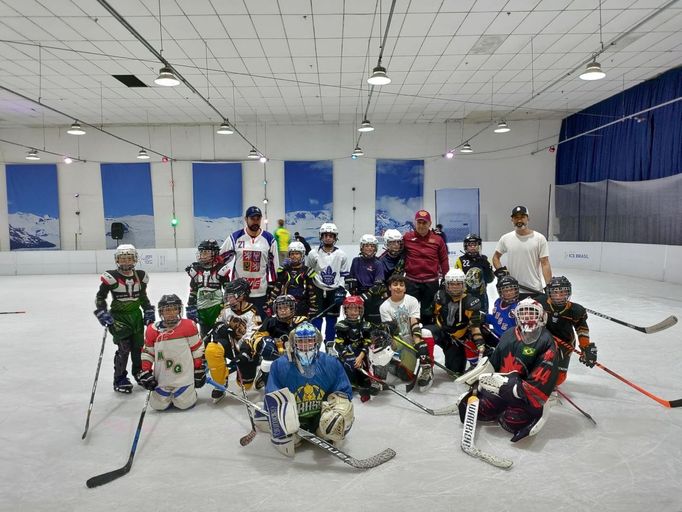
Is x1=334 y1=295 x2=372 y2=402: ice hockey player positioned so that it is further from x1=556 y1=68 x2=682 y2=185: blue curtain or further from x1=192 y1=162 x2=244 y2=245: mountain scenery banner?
x1=192 y1=162 x2=244 y2=245: mountain scenery banner

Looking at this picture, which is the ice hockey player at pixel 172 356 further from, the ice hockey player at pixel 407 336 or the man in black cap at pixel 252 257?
the ice hockey player at pixel 407 336

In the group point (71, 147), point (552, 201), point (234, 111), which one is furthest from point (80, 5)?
point (552, 201)

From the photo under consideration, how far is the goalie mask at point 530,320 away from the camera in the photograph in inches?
116

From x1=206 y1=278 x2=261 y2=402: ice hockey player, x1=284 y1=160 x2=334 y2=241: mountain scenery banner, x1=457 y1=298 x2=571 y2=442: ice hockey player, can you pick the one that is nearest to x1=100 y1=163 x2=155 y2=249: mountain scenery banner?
x1=284 y1=160 x2=334 y2=241: mountain scenery banner

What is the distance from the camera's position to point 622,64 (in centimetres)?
932

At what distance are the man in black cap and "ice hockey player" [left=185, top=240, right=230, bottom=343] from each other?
0.16 meters

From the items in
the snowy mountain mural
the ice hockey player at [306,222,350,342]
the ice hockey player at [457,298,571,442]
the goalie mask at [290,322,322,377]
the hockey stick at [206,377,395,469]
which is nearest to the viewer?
the hockey stick at [206,377,395,469]

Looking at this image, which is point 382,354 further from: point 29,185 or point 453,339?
point 29,185

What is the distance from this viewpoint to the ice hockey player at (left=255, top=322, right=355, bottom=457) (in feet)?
8.46

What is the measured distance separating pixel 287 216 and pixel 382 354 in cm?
1131

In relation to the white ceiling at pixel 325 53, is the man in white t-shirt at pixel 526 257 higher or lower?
lower

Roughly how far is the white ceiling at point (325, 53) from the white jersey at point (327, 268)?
13.1 ft

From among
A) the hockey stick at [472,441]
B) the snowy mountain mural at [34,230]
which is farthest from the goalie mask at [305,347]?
the snowy mountain mural at [34,230]

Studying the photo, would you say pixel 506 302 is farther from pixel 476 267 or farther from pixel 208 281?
pixel 208 281
